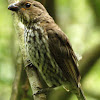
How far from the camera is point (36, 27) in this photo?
3.55 metres

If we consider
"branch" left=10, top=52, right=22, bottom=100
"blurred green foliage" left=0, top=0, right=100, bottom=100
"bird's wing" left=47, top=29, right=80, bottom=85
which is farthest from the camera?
"blurred green foliage" left=0, top=0, right=100, bottom=100

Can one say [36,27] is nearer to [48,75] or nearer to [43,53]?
[43,53]

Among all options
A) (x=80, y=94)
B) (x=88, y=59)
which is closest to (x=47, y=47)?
(x=80, y=94)

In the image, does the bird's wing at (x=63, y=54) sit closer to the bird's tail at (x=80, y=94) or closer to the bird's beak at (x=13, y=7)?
the bird's tail at (x=80, y=94)

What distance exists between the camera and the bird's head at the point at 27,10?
3.54 meters

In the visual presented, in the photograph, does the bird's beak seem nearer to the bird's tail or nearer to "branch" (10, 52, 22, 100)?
"branch" (10, 52, 22, 100)

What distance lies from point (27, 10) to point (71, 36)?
194cm

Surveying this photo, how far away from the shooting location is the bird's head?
354cm

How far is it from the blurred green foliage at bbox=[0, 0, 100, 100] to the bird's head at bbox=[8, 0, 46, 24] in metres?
1.18

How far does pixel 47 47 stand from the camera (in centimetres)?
348

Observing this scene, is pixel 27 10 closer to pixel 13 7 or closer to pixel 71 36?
pixel 13 7

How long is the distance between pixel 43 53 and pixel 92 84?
6.30 feet

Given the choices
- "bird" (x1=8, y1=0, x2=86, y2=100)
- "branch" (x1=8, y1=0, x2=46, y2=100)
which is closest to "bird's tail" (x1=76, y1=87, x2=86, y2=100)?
"bird" (x1=8, y1=0, x2=86, y2=100)

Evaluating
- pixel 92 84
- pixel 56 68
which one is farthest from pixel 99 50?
pixel 56 68
